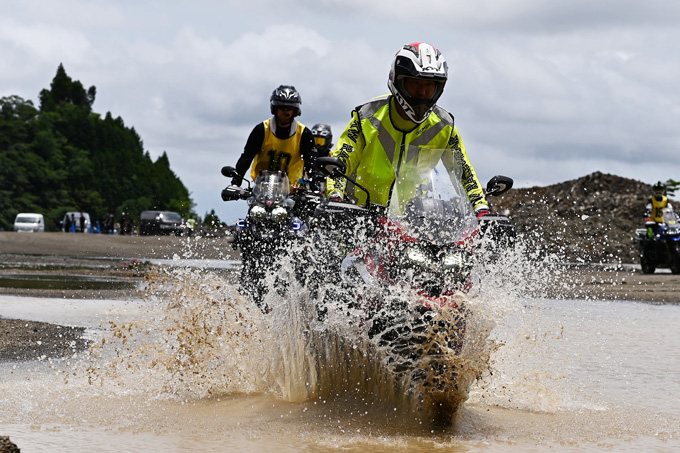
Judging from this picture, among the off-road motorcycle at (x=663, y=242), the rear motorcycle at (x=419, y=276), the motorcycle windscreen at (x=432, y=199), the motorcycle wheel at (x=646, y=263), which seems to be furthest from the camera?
the motorcycle wheel at (x=646, y=263)

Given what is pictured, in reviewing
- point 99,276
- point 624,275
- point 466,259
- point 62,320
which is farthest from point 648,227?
point 466,259

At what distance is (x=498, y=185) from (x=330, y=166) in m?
1.29

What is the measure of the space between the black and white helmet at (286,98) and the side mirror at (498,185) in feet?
13.3

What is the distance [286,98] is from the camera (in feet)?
34.8

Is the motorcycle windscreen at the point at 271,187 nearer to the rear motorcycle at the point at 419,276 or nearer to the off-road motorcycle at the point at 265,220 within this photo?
the off-road motorcycle at the point at 265,220

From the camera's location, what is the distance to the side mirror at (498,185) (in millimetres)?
6719

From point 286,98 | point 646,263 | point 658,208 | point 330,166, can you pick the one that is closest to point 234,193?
point 286,98

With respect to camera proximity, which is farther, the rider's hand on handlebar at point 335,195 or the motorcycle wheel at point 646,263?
the motorcycle wheel at point 646,263

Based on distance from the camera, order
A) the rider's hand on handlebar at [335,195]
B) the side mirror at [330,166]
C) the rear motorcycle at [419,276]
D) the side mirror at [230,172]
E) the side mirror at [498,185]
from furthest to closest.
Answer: the side mirror at [230,172]
the side mirror at [498,185]
the rider's hand on handlebar at [335,195]
the side mirror at [330,166]
the rear motorcycle at [419,276]

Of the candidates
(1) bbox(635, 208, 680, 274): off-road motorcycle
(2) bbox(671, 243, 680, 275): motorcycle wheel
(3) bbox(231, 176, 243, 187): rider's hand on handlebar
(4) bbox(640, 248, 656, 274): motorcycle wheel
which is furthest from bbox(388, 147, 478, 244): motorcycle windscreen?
(4) bbox(640, 248, 656, 274): motorcycle wheel

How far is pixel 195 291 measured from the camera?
9.16m

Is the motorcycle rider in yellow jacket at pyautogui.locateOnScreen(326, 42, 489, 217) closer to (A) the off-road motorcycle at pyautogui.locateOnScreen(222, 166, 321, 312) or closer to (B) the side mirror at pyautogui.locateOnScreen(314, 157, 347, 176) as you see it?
(B) the side mirror at pyautogui.locateOnScreen(314, 157, 347, 176)

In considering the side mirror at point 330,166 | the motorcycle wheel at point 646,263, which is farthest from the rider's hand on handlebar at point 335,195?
the motorcycle wheel at point 646,263

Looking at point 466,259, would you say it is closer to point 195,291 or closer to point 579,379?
point 579,379
